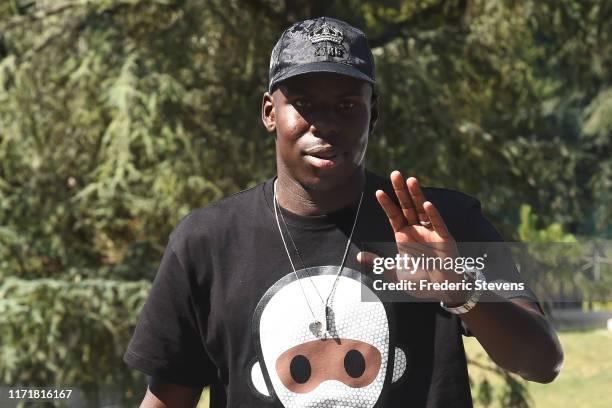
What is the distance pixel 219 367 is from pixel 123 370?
4415 millimetres

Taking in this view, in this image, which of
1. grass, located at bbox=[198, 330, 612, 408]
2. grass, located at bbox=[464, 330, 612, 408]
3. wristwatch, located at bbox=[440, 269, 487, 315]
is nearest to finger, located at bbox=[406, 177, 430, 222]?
wristwatch, located at bbox=[440, 269, 487, 315]

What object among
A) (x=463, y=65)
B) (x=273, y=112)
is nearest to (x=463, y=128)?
(x=463, y=65)

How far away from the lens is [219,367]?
2.18m

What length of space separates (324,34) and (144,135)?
160 inches

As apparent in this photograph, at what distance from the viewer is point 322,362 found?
2.12 m

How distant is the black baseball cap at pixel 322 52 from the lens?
210 cm

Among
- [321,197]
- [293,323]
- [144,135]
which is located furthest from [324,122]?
[144,135]

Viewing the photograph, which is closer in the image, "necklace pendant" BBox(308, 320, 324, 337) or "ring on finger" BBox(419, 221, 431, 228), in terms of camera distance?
"ring on finger" BBox(419, 221, 431, 228)

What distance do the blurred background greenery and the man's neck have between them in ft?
13.1

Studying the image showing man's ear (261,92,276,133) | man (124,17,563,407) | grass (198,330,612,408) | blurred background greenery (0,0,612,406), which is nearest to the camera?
man (124,17,563,407)

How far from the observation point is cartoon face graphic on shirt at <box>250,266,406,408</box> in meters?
2.08

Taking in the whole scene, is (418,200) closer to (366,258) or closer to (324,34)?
(366,258)

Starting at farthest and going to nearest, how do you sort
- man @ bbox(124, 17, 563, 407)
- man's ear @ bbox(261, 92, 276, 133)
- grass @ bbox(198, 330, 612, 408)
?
grass @ bbox(198, 330, 612, 408) < man's ear @ bbox(261, 92, 276, 133) < man @ bbox(124, 17, 563, 407)

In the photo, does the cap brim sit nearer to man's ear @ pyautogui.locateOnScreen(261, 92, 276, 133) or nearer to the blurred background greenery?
man's ear @ pyautogui.locateOnScreen(261, 92, 276, 133)
